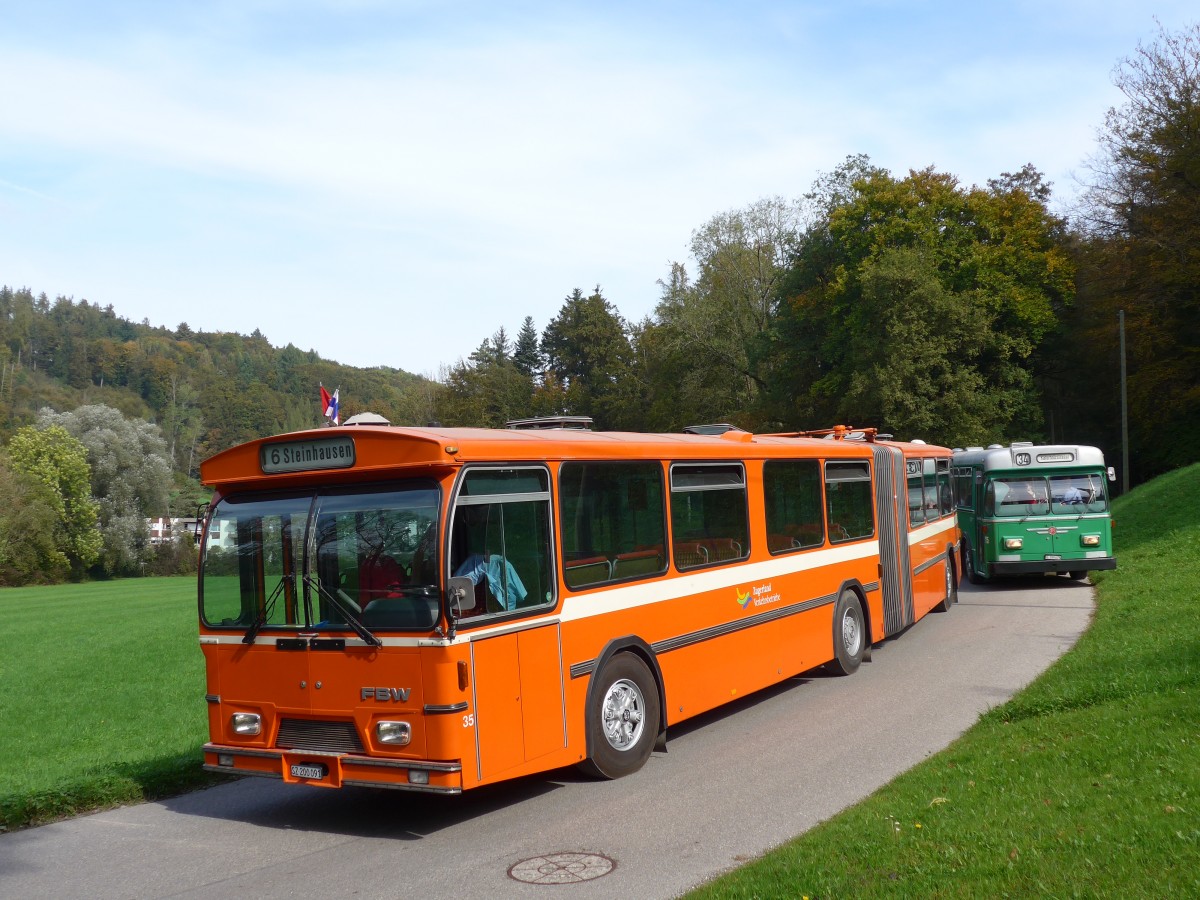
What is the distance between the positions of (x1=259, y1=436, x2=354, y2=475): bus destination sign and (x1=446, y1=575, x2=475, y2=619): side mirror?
119 cm

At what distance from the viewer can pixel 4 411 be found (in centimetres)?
10469

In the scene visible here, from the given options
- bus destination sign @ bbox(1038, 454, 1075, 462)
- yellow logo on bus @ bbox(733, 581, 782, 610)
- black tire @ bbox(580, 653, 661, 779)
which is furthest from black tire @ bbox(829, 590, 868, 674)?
bus destination sign @ bbox(1038, 454, 1075, 462)

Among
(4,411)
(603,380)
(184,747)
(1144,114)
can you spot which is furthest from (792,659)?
(4,411)

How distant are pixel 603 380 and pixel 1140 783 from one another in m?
84.1

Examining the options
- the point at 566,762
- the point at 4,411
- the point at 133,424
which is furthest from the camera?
the point at 4,411

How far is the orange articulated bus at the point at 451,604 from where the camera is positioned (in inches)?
297

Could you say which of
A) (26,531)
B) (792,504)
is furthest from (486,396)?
(792,504)

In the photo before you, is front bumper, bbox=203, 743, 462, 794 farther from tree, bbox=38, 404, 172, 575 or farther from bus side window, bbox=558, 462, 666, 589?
tree, bbox=38, 404, 172, 575

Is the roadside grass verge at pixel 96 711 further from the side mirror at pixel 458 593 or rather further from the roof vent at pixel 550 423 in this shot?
the roof vent at pixel 550 423

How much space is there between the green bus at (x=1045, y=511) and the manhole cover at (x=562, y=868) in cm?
1717

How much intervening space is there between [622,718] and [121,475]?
81.8 meters

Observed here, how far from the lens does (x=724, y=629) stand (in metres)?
10.9

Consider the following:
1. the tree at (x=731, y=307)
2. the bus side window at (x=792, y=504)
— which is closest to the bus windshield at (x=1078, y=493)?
the bus side window at (x=792, y=504)

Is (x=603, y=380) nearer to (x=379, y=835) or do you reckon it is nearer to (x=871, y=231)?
(x=871, y=231)
